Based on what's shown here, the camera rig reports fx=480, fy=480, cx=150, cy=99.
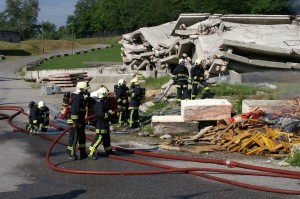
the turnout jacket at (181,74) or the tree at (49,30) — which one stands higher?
the tree at (49,30)

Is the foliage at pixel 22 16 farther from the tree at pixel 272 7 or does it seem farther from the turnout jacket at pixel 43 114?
the turnout jacket at pixel 43 114

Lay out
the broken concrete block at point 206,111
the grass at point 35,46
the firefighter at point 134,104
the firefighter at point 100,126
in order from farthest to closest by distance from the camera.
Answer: the grass at point 35,46 → the firefighter at point 134,104 → the broken concrete block at point 206,111 → the firefighter at point 100,126

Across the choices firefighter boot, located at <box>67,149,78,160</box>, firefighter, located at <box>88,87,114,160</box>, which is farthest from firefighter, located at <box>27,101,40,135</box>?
firefighter, located at <box>88,87,114,160</box>

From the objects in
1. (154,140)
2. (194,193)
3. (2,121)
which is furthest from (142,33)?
(194,193)

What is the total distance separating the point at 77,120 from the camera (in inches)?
389

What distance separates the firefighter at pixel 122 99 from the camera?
1405 centimetres

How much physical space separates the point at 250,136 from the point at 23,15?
114533 mm

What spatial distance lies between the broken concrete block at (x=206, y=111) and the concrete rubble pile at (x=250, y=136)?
134 mm

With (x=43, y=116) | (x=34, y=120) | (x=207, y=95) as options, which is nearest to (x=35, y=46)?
(x=207, y=95)

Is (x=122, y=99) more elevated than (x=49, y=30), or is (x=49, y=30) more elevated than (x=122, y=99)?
(x=49, y=30)

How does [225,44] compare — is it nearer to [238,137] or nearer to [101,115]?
[238,137]

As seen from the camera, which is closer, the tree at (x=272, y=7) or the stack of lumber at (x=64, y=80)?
the stack of lumber at (x=64, y=80)

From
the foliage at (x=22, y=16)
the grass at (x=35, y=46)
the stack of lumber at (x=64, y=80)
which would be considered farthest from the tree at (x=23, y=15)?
the stack of lumber at (x=64, y=80)

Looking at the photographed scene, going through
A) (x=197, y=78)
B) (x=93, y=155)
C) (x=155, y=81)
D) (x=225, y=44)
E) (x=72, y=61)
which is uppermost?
(x=225, y=44)
